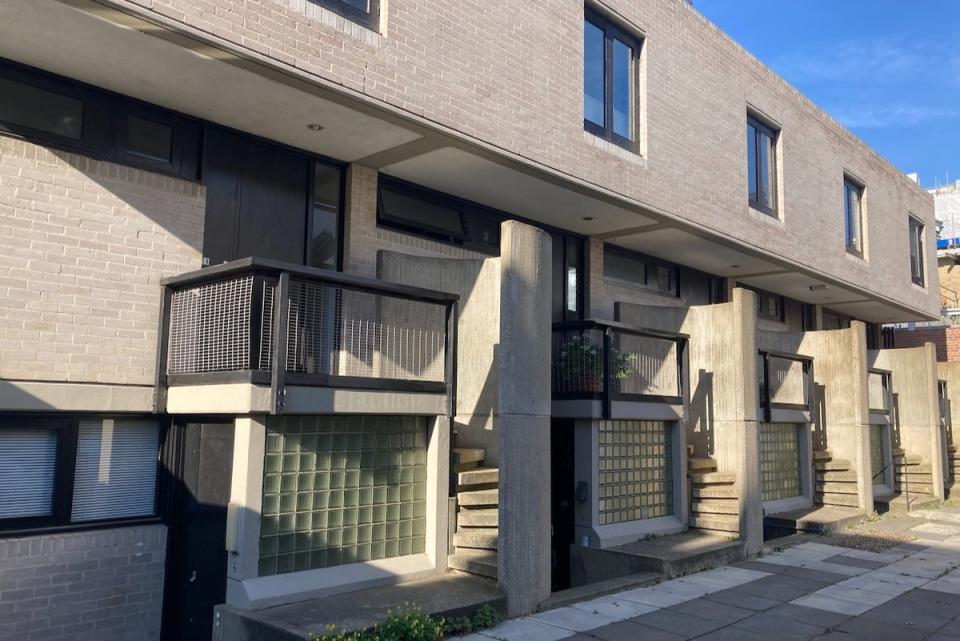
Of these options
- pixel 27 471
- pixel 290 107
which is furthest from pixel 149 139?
pixel 27 471

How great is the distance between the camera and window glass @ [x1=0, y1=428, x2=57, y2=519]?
720cm

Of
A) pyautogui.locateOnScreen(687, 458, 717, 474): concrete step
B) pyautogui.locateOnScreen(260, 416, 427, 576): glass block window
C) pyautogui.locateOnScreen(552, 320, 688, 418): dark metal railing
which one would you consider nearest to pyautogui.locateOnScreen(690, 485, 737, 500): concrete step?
pyautogui.locateOnScreen(687, 458, 717, 474): concrete step

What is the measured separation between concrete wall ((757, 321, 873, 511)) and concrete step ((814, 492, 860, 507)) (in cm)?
14

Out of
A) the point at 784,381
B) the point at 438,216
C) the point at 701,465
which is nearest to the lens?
the point at 438,216

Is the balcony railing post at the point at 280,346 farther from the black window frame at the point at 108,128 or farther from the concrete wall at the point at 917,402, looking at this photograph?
the concrete wall at the point at 917,402

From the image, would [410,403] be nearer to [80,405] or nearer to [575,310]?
[80,405]

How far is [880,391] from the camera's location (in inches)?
730

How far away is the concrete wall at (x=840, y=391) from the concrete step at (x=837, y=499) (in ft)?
0.45

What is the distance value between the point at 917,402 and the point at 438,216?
46.4ft

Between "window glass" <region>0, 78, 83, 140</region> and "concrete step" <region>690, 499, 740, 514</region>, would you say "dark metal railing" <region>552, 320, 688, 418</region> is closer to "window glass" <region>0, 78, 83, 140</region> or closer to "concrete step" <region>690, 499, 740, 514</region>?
"concrete step" <region>690, 499, 740, 514</region>

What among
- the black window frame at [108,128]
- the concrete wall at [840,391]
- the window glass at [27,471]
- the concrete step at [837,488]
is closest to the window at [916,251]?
the concrete wall at [840,391]

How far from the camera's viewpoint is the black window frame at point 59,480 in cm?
721

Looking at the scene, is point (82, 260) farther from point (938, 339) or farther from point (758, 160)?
point (938, 339)

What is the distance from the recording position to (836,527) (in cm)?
1398
